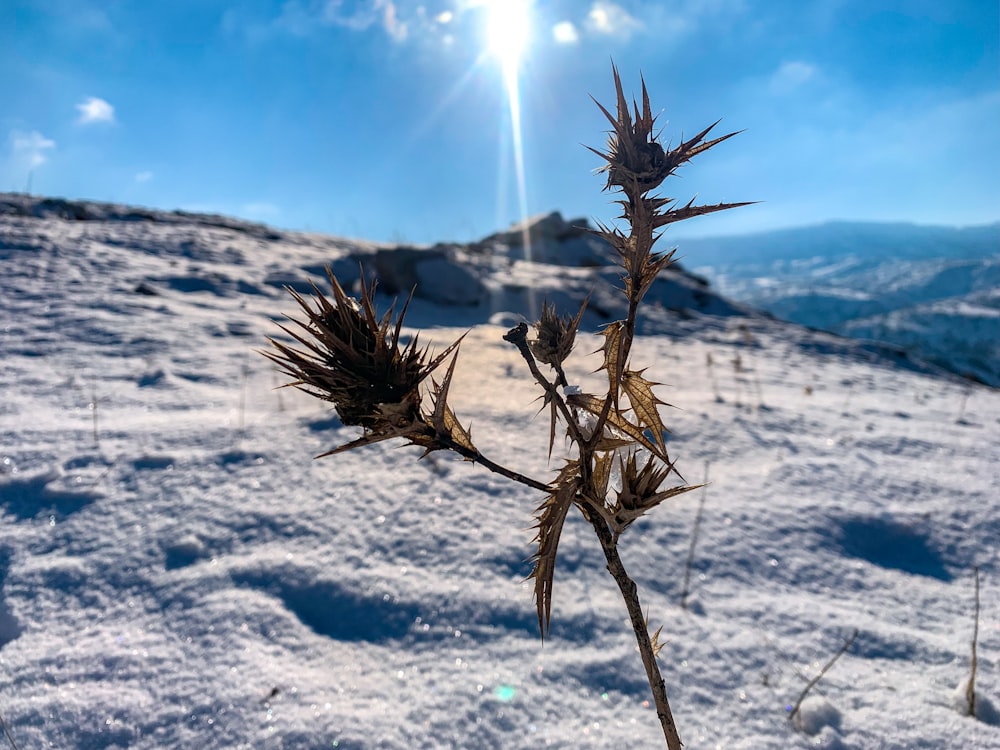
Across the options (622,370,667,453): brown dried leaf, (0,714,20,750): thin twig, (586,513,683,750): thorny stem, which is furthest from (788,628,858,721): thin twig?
(0,714,20,750): thin twig

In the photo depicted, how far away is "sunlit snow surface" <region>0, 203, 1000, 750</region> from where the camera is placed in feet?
4.00

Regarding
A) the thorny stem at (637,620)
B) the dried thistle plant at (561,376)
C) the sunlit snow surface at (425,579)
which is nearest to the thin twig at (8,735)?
the sunlit snow surface at (425,579)

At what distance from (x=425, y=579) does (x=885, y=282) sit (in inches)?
4339

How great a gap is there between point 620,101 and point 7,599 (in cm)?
183

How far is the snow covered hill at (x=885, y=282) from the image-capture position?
110 feet

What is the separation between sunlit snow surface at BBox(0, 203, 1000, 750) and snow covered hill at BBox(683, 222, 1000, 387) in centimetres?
125

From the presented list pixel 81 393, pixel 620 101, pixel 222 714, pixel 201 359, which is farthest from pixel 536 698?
pixel 201 359

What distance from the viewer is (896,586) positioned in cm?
182

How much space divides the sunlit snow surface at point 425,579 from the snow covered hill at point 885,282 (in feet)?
4.10

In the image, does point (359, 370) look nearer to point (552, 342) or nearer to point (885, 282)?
point (552, 342)

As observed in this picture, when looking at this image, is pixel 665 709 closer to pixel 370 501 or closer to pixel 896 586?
pixel 370 501

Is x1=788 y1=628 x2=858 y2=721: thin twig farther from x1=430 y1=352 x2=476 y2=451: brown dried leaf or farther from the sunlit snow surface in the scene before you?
x1=430 y1=352 x2=476 y2=451: brown dried leaf

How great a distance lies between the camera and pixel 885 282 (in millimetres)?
90250

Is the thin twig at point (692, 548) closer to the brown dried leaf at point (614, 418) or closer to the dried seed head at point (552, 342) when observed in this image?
the brown dried leaf at point (614, 418)
